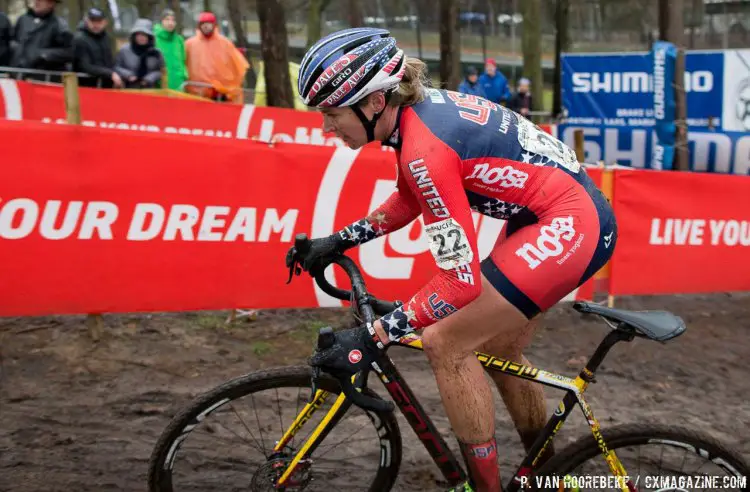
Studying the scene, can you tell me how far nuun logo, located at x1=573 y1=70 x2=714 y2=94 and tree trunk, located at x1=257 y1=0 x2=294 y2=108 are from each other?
4227 mm

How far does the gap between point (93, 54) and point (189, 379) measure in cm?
672

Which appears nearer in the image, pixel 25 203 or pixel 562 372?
pixel 25 203

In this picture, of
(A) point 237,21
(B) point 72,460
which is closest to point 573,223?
(B) point 72,460

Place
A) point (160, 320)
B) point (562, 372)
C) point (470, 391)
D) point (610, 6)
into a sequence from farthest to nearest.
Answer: point (610, 6), point (160, 320), point (562, 372), point (470, 391)

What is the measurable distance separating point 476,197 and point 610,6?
1284 inches

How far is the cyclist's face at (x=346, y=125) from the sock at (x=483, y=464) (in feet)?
4.15

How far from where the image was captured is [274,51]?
1199 cm

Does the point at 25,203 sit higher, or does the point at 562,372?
the point at 25,203

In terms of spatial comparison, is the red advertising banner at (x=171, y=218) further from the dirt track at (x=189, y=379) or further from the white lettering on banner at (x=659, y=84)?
Result: the white lettering on banner at (x=659, y=84)

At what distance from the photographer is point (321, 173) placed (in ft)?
20.6

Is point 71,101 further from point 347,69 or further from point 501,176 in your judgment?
point 501,176

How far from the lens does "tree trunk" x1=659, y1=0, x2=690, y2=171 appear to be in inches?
366

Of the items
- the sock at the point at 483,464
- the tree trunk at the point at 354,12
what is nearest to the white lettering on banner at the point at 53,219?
the sock at the point at 483,464

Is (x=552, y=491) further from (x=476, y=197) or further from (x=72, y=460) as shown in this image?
(x=72, y=460)
